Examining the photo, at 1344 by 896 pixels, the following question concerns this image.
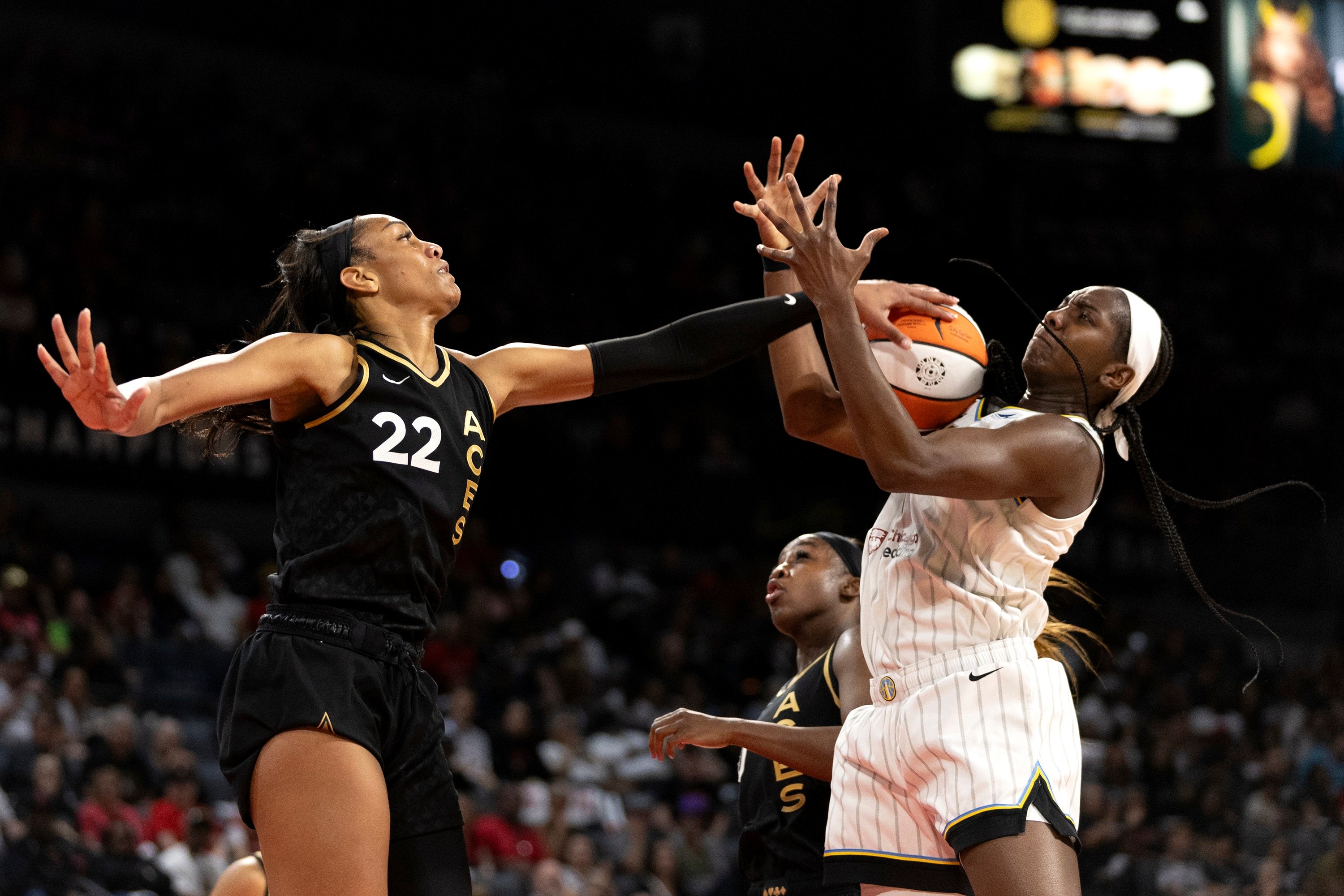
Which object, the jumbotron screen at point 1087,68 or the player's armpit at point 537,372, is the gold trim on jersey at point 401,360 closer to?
the player's armpit at point 537,372

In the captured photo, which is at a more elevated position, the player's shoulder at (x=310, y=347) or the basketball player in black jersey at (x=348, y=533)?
the player's shoulder at (x=310, y=347)

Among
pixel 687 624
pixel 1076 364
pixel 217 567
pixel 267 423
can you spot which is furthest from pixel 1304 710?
pixel 267 423

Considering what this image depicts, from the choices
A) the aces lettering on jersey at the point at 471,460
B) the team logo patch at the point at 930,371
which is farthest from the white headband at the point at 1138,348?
the aces lettering on jersey at the point at 471,460

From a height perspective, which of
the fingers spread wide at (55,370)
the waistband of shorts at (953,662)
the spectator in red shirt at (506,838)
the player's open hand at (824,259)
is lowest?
the spectator in red shirt at (506,838)

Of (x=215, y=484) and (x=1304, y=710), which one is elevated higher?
(x=215, y=484)

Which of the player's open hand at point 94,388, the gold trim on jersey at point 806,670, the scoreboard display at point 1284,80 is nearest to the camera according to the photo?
the player's open hand at point 94,388

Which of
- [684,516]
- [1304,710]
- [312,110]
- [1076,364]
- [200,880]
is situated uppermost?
[312,110]

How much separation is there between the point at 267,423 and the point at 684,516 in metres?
10.5

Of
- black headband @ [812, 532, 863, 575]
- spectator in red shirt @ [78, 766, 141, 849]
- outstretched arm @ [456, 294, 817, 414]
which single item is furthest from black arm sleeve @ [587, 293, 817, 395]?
spectator in red shirt @ [78, 766, 141, 849]

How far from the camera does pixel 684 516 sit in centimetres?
1394

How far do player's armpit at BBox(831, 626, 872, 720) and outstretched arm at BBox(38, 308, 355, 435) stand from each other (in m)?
1.63

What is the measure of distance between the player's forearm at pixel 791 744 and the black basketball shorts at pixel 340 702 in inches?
36.5

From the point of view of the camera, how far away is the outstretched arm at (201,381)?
8.94 feet

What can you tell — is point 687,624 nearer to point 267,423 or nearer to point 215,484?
point 215,484
